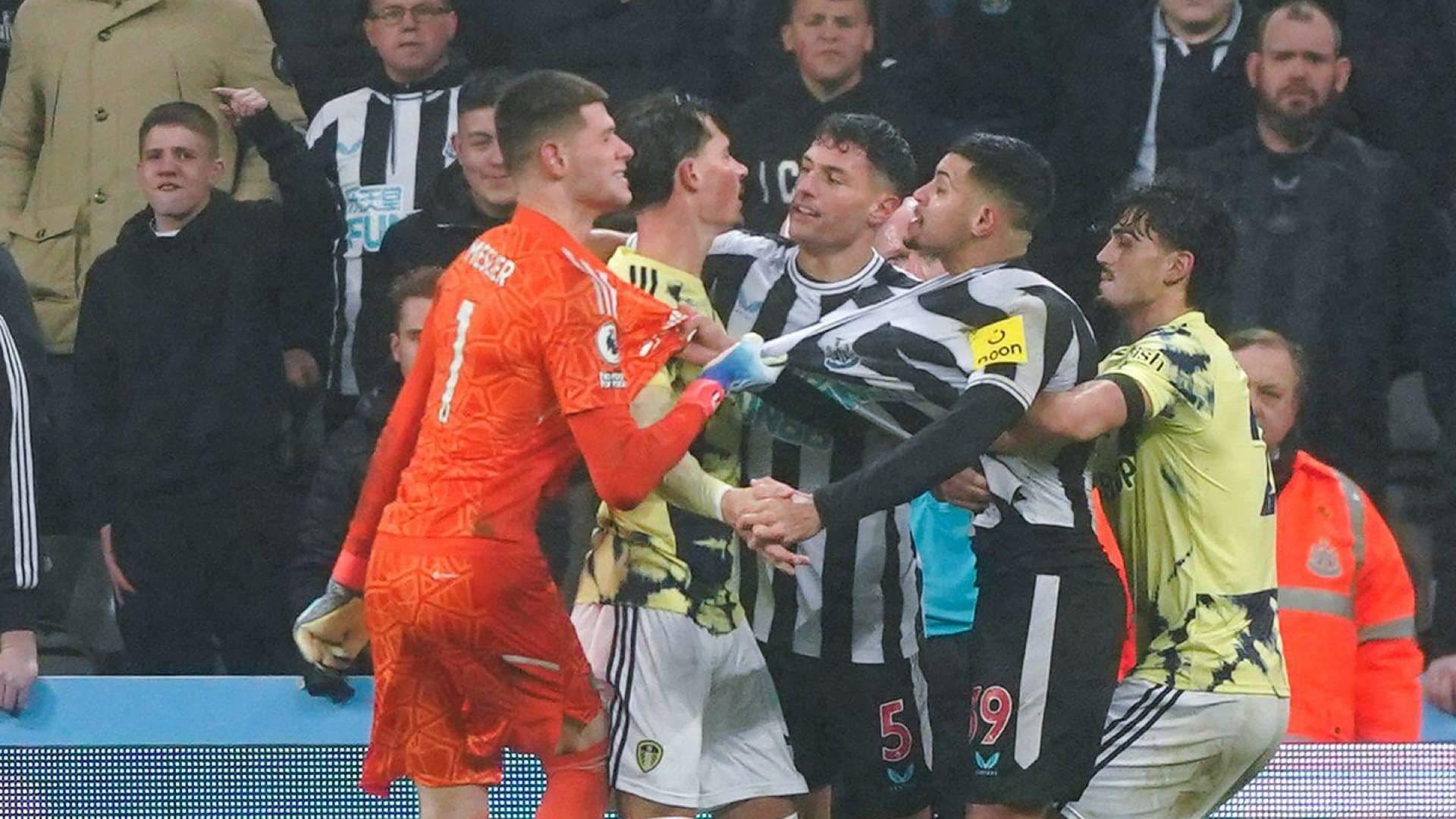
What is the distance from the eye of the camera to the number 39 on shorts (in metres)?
4.28

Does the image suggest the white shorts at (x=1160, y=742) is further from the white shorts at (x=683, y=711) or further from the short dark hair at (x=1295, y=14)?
the short dark hair at (x=1295, y=14)

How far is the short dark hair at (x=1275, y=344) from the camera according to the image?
548 centimetres

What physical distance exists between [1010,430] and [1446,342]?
234 centimetres

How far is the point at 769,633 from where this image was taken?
15.6 ft

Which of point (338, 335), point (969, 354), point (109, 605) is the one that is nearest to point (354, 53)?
point (338, 335)

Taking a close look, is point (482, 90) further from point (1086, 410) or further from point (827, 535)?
point (1086, 410)

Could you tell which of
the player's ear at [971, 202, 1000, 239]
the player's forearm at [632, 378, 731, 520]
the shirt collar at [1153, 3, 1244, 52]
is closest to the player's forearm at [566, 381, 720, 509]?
the player's forearm at [632, 378, 731, 520]

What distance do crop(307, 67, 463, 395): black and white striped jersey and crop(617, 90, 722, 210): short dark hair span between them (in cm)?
168

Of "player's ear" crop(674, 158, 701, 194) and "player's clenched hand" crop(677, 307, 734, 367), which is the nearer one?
"player's clenched hand" crop(677, 307, 734, 367)

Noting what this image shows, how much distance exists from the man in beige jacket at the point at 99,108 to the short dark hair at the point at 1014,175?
2.71 metres

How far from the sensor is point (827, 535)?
187 inches

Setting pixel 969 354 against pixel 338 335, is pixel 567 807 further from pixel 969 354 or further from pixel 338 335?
pixel 338 335

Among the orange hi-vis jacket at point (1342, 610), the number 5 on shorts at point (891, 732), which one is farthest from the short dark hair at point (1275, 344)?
the number 5 on shorts at point (891, 732)

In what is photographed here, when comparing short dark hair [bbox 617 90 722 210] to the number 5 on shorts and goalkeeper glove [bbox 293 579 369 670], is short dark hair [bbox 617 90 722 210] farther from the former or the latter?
the number 5 on shorts
